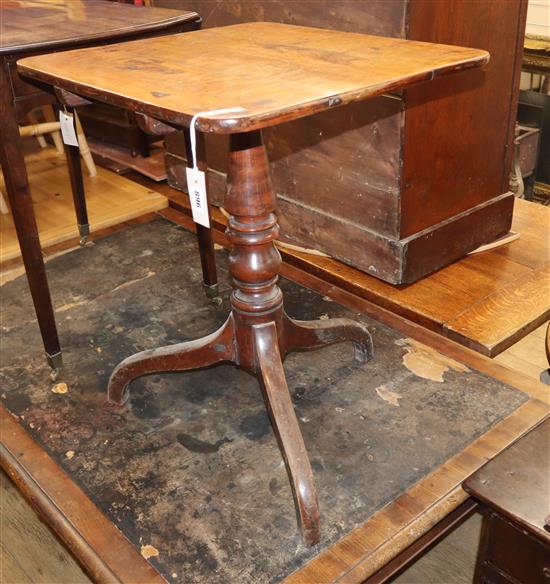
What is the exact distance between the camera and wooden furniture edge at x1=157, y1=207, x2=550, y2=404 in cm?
155

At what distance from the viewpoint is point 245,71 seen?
1.20 m

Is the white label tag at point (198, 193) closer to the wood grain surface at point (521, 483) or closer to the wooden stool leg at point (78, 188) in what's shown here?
the wood grain surface at point (521, 483)

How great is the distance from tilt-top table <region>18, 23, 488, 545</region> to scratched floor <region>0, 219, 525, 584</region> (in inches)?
3.5

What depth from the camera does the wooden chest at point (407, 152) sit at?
172cm

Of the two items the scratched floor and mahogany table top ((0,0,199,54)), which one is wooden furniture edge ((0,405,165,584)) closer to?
the scratched floor

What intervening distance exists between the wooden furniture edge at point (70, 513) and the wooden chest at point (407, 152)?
3.18 feet

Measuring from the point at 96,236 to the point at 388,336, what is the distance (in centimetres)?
105

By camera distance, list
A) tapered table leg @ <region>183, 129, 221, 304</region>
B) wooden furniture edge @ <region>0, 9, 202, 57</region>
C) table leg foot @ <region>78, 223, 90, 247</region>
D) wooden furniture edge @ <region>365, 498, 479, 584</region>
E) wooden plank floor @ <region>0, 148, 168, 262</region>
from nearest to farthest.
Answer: wooden furniture edge @ <region>365, 498, 479, 584</region>
wooden furniture edge @ <region>0, 9, 202, 57</region>
tapered table leg @ <region>183, 129, 221, 304</region>
table leg foot @ <region>78, 223, 90, 247</region>
wooden plank floor @ <region>0, 148, 168, 262</region>

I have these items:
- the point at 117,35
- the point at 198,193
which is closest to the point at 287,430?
the point at 198,193

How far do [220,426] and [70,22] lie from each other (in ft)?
3.29

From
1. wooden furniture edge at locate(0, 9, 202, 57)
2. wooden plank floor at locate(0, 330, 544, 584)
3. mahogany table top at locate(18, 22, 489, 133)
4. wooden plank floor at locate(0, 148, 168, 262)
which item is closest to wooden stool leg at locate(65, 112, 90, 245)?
wooden plank floor at locate(0, 148, 168, 262)

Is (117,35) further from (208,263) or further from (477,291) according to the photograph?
(477,291)

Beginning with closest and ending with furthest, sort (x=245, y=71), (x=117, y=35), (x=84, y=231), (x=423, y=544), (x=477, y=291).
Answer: (x=245, y=71), (x=423, y=544), (x=117, y=35), (x=477, y=291), (x=84, y=231)

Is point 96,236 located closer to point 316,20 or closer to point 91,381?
point 91,381
